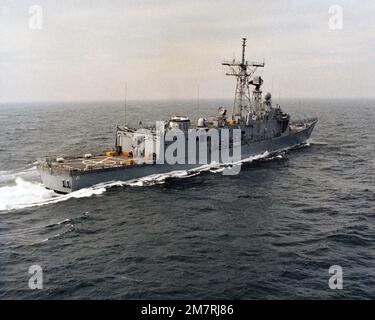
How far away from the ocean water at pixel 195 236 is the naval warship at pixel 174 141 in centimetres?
147

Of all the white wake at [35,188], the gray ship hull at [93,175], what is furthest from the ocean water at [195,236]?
the gray ship hull at [93,175]

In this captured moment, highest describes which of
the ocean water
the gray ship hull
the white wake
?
the gray ship hull

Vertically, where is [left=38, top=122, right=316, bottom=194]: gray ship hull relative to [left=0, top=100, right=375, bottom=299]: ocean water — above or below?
above

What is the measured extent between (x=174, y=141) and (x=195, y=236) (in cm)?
1977

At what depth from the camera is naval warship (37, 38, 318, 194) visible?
38903 millimetres

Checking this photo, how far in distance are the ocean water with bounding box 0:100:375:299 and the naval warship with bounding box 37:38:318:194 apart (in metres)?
1.47

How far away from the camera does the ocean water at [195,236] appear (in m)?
21.5

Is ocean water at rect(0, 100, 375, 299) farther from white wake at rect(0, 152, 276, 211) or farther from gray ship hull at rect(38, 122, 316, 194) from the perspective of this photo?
gray ship hull at rect(38, 122, 316, 194)

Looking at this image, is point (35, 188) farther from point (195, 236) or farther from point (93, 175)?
point (195, 236)

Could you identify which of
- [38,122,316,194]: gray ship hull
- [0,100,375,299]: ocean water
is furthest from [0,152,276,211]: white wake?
[38,122,316,194]: gray ship hull

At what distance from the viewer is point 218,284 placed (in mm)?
21531

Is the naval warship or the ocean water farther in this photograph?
the naval warship

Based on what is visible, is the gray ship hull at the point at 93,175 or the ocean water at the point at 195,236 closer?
the ocean water at the point at 195,236

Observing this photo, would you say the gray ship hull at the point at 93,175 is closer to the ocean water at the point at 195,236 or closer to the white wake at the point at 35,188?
the white wake at the point at 35,188
